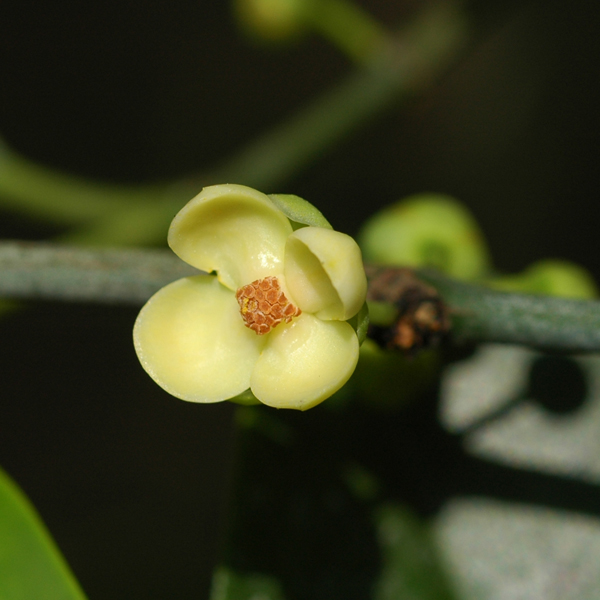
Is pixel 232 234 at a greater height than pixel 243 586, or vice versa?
pixel 232 234

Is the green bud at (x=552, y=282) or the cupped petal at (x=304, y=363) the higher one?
the green bud at (x=552, y=282)

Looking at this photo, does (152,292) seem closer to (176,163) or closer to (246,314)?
(246,314)

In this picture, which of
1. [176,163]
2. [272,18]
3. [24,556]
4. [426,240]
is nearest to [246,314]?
[24,556]

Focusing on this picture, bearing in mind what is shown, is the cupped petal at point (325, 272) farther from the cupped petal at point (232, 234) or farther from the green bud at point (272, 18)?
the green bud at point (272, 18)

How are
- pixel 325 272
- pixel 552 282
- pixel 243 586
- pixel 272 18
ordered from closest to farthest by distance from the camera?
pixel 325 272 → pixel 243 586 → pixel 552 282 → pixel 272 18

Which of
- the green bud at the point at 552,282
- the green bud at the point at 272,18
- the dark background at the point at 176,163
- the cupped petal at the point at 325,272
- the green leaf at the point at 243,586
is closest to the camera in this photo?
the cupped petal at the point at 325,272

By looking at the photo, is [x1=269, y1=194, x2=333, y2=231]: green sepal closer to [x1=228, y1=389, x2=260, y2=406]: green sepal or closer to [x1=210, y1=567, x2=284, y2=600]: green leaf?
[x1=228, y1=389, x2=260, y2=406]: green sepal

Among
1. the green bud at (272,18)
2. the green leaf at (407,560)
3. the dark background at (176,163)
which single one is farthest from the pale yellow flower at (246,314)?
the dark background at (176,163)
